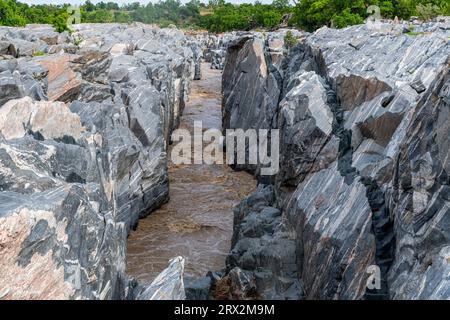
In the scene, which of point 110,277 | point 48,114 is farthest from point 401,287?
point 48,114

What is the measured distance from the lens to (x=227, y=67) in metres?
39.2

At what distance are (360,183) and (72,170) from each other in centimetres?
747

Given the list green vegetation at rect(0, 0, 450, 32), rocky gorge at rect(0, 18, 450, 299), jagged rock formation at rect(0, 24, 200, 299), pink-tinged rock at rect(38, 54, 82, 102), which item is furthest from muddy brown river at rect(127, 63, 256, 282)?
green vegetation at rect(0, 0, 450, 32)

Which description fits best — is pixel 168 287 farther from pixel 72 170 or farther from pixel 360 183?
pixel 360 183

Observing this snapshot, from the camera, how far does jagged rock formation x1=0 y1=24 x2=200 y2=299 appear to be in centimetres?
870

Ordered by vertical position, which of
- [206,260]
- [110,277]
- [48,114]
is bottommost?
[206,260]

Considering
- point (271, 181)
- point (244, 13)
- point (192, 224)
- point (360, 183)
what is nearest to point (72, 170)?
point (360, 183)

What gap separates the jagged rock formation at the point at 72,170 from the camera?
870 cm

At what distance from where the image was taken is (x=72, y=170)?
12.8 metres

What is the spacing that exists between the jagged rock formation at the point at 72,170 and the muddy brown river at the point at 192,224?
963mm

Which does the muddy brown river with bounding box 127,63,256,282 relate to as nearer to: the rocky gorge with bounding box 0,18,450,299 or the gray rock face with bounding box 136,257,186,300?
the rocky gorge with bounding box 0,18,450,299
